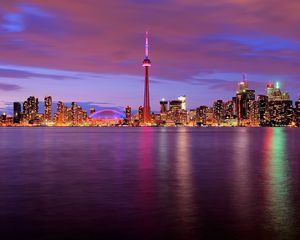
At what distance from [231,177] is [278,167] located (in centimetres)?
998

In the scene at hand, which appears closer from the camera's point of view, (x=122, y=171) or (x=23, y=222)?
(x=23, y=222)

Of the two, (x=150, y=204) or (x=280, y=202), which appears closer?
(x=150, y=204)

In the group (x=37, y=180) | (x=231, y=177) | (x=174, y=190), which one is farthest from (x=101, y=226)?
(x=231, y=177)

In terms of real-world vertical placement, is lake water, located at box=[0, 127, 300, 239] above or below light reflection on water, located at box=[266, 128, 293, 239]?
above

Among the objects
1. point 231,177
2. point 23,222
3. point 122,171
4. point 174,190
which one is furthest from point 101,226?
point 122,171

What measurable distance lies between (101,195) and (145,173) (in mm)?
11879

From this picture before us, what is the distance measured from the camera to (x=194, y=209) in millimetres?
20688

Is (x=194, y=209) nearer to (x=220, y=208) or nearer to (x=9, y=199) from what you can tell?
(x=220, y=208)

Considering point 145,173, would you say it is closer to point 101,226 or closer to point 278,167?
point 278,167

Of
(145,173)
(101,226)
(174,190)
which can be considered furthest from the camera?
(145,173)

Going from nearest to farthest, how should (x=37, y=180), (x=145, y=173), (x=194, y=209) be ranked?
(x=194, y=209) → (x=37, y=180) → (x=145, y=173)

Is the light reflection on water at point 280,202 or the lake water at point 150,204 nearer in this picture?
the lake water at point 150,204

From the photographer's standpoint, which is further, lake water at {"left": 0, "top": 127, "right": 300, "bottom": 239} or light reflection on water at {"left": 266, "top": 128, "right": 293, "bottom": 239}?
light reflection on water at {"left": 266, "top": 128, "right": 293, "bottom": 239}

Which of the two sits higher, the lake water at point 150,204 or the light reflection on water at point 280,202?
the lake water at point 150,204
